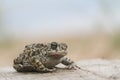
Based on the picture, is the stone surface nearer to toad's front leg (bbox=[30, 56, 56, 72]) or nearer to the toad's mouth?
toad's front leg (bbox=[30, 56, 56, 72])

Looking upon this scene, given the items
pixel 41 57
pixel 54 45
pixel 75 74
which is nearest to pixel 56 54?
pixel 54 45

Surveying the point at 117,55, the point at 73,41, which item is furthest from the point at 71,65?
the point at 73,41

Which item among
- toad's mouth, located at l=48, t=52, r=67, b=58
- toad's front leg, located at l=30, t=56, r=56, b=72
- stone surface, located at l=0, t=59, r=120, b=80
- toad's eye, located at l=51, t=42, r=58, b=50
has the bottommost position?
stone surface, located at l=0, t=59, r=120, b=80

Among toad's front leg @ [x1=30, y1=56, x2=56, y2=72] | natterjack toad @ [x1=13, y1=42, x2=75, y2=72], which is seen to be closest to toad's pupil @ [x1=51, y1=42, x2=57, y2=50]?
natterjack toad @ [x1=13, y1=42, x2=75, y2=72]

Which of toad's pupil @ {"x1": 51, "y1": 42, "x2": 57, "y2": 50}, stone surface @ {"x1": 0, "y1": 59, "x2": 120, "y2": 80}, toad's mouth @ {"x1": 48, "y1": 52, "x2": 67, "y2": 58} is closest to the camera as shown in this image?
stone surface @ {"x1": 0, "y1": 59, "x2": 120, "y2": 80}

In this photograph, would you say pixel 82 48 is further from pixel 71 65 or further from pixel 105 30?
pixel 71 65

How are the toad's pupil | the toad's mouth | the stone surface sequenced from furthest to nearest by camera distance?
the toad's pupil → the toad's mouth → the stone surface

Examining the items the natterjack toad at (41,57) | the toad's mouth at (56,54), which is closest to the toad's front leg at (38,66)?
the natterjack toad at (41,57)

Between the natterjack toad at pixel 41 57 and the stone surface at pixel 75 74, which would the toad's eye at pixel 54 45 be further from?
the stone surface at pixel 75 74

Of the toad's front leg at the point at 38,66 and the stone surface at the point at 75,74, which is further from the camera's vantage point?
the toad's front leg at the point at 38,66
